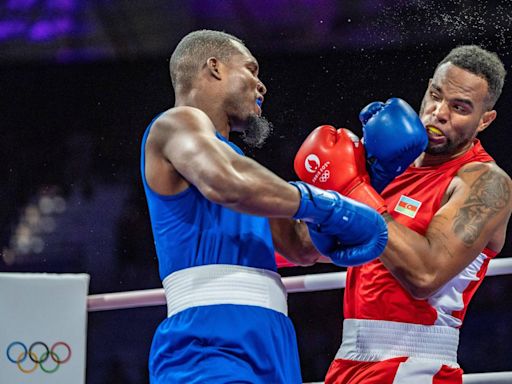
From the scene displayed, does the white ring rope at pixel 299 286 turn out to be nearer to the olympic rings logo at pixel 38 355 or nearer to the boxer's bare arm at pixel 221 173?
the olympic rings logo at pixel 38 355

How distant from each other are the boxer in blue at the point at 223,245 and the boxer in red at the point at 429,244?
34 centimetres

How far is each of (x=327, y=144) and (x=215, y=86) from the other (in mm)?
350

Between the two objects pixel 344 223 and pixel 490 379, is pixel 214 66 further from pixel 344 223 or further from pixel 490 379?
pixel 490 379

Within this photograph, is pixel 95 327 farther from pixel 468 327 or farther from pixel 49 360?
pixel 49 360

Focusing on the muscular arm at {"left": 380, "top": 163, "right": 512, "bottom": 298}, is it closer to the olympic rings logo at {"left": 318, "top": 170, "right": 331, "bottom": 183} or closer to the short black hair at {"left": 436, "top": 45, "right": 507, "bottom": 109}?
the olympic rings logo at {"left": 318, "top": 170, "right": 331, "bottom": 183}

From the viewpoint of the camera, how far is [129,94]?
6422 millimetres

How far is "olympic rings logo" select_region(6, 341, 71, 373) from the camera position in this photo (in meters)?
2.58

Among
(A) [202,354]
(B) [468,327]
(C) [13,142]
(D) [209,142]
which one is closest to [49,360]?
(A) [202,354]

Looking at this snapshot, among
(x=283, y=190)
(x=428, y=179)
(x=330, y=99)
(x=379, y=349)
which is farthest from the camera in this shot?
(x=330, y=99)

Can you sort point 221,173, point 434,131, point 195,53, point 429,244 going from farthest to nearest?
point 434,131, point 195,53, point 429,244, point 221,173

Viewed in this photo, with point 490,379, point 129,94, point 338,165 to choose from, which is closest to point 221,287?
point 338,165

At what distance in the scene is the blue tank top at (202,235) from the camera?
180 centimetres

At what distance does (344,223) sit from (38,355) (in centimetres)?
138

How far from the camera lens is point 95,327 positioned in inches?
244
